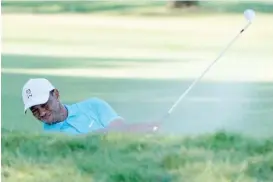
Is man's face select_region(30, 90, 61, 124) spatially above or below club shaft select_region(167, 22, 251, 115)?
below

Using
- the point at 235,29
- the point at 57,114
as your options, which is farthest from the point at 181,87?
the point at 57,114

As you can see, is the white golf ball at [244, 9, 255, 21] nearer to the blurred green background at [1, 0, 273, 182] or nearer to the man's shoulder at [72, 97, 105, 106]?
the blurred green background at [1, 0, 273, 182]

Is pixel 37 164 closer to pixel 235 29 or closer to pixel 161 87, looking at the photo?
pixel 161 87

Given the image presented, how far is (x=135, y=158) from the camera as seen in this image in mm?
1987

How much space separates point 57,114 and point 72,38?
23cm

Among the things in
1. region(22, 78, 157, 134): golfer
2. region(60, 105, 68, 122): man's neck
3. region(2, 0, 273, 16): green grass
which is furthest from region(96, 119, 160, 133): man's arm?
region(2, 0, 273, 16): green grass

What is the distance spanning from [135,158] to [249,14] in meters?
0.55

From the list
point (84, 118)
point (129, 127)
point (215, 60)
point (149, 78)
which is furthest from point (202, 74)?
point (84, 118)

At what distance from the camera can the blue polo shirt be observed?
2.03m

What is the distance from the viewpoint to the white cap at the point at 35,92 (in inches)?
78.9

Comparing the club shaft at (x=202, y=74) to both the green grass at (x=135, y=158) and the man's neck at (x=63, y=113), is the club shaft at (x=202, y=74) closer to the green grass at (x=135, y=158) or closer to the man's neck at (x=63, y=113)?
the green grass at (x=135, y=158)

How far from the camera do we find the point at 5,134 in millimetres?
2020

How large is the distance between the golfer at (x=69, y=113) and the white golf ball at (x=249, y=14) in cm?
43

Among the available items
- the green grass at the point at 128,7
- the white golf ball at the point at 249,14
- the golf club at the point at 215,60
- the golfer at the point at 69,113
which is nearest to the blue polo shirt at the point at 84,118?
the golfer at the point at 69,113
